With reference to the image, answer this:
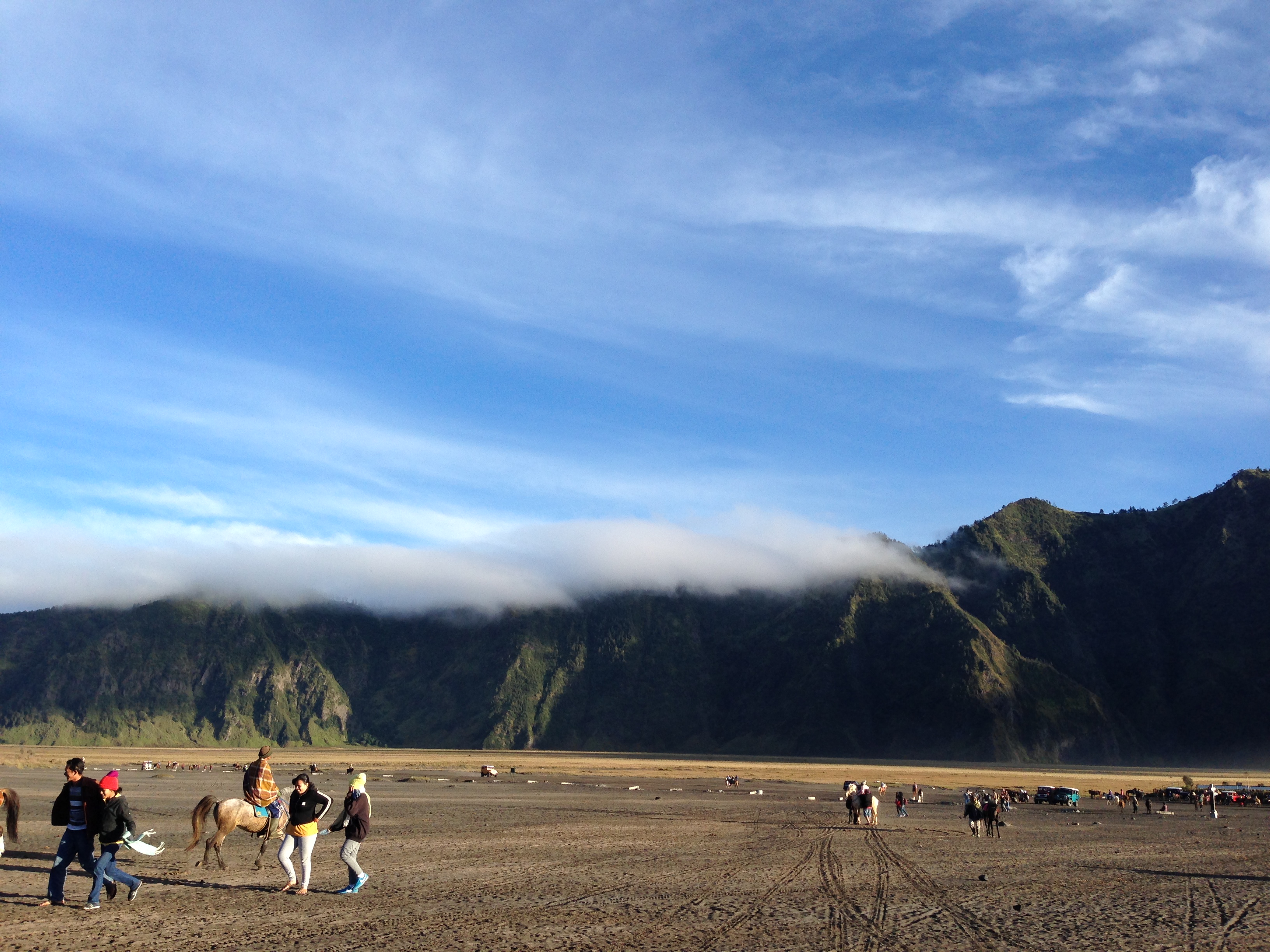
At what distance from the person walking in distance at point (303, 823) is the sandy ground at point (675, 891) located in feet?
1.86

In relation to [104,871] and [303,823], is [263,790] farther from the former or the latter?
[104,871]

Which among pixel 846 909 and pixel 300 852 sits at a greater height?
pixel 300 852

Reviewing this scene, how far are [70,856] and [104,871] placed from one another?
62 centimetres

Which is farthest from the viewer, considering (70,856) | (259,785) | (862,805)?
(862,805)

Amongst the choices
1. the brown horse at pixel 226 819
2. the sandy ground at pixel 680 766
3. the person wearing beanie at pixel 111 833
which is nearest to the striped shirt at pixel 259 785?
the brown horse at pixel 226 819

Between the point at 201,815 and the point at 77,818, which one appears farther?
the point at 201,815

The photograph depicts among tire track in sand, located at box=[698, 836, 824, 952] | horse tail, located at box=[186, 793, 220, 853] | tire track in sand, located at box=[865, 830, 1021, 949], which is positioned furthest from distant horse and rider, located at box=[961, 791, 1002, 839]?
horse tail, located at box=[186, 793, 220, 853]

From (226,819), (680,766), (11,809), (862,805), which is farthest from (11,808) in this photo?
(680,766)

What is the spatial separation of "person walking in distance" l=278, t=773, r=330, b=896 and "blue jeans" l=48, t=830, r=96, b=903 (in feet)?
9.16

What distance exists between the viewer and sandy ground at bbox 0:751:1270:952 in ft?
45.2

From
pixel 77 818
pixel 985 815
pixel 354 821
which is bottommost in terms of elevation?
pixel 985 815

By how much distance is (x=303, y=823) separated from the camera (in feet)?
51.2

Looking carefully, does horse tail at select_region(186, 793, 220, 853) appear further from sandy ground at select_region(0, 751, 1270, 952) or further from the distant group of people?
the distant group of people

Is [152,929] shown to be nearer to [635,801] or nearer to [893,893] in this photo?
[893,893]
